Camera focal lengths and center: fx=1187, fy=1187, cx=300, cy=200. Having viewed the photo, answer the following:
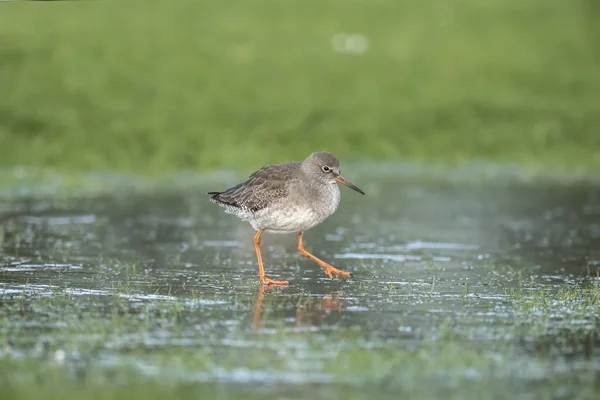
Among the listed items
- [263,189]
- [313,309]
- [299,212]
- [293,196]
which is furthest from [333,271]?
[313,309]

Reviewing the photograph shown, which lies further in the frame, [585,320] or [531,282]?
[531,282]

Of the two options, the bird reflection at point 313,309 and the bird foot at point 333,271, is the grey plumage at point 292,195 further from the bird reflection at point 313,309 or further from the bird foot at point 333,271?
the bird reflection at point 313,309

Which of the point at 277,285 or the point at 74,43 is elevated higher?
the point at 74,43

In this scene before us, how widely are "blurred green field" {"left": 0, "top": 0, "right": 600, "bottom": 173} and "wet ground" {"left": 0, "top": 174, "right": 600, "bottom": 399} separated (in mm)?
6243

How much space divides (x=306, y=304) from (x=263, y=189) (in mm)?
2405

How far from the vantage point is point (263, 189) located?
13.1 metres

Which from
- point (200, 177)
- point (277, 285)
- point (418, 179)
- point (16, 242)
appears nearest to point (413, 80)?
point (418, 179)

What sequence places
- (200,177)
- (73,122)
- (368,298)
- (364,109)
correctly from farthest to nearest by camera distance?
(364,109) < (73,122) < (200,177) < (368,298)

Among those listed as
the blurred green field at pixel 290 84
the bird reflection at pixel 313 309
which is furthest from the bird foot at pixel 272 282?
the blurred green field at pixel 290 84

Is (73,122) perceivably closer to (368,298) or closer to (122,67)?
(122,67)

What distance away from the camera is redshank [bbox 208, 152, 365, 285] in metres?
13.0

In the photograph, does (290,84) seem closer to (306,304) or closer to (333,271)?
(333,271)

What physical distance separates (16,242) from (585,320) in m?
7.91

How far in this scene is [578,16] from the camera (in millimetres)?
34281
